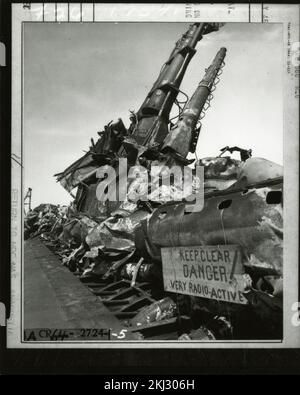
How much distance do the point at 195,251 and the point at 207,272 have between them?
1.26 ft

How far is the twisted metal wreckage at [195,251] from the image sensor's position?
13.4 ft

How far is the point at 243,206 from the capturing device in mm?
4191

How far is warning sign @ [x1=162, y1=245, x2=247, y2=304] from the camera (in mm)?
4246

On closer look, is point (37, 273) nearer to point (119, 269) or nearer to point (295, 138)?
point (119, 269)

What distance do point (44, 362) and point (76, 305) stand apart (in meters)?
1.14

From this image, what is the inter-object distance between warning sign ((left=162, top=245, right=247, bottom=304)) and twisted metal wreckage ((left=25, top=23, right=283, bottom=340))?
1 centimetres

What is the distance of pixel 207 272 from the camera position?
15.4ft
